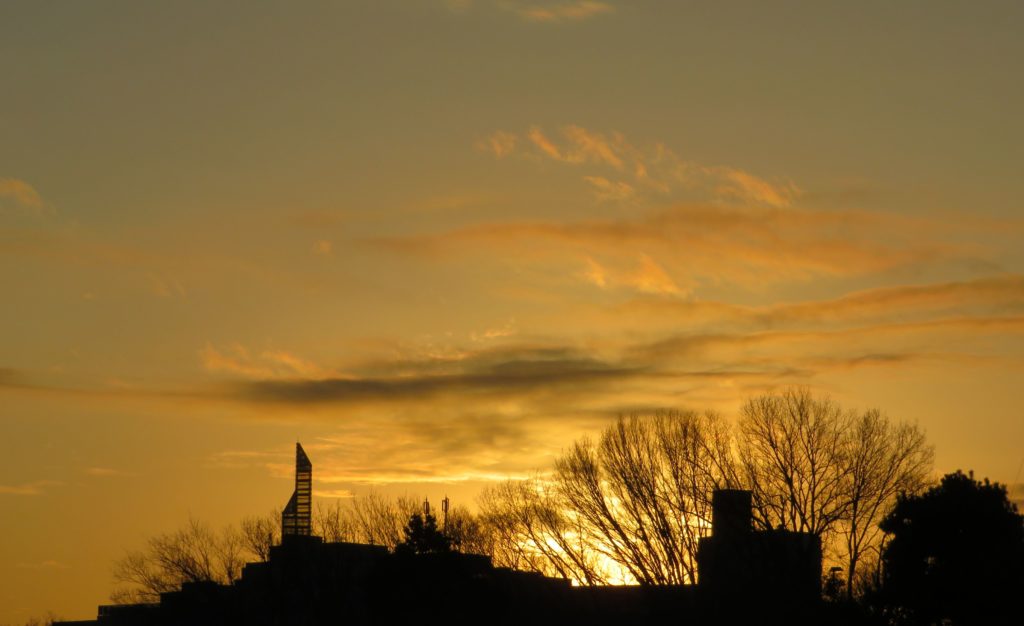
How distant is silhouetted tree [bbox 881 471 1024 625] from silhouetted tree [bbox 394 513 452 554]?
25208mm

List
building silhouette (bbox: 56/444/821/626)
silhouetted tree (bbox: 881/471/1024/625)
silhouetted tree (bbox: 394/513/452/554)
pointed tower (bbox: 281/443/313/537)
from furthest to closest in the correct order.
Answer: pointed tower (bbox: 281/443/313/537) → silhouetted tree (bbox: 394/513/452/554) → building silhouette (bbox: 56/444/821/626) → silhouetted tree (bbox: 881/471/1024/625)

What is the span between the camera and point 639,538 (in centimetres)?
7956

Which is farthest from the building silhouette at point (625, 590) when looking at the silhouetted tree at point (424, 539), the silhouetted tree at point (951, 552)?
the silhouetted tree at point (951, 552)

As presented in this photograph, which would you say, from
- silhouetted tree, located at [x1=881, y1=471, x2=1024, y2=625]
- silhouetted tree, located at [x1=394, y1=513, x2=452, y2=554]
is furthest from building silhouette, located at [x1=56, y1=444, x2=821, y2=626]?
silhouetted tree, located at [x1=881, y1=471, x2=1024, y2=625]

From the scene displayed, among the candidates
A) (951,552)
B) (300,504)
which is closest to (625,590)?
(951,552)

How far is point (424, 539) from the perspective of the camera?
248ft

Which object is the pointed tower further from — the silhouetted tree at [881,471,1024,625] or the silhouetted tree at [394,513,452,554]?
the silhouetted tree at [881,471,1024,625]

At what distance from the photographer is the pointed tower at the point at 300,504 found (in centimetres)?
10062

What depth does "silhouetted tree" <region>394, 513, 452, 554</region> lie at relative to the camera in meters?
75.4

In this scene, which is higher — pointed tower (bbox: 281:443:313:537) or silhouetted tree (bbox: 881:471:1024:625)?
pointed tower (bbox: 281:443:313:537)

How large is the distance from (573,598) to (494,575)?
5802mm

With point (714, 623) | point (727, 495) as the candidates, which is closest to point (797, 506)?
point (727, 495)

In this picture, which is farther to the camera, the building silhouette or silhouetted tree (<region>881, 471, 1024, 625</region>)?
the building silhouette

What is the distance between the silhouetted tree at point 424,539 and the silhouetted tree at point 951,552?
82.7 feet
